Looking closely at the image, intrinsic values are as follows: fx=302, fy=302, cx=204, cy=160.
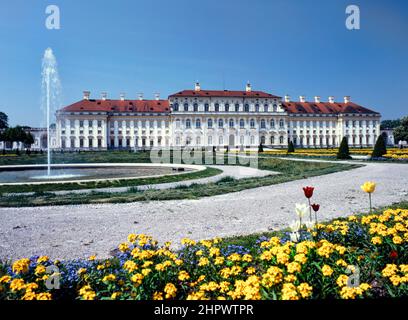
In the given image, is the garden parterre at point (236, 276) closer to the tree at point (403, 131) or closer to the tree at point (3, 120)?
the tree at point (403, 131)

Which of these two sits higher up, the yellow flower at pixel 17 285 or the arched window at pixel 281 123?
the arched window at pixel 281 123

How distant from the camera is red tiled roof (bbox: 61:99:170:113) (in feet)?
179

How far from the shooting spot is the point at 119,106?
56.9 m

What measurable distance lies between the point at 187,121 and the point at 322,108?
28735 millimetres

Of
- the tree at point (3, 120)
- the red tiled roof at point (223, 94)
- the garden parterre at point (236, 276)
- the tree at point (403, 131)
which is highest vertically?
the red tiled roof at point (223, 94)

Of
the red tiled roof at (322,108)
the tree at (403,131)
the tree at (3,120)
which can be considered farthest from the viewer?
the tree at (3,120)

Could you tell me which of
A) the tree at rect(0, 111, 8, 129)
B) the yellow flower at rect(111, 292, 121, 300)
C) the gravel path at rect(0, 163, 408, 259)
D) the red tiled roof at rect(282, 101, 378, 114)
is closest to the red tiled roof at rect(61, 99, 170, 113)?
the red tiled roof at rect(282, 101, 378, 114)

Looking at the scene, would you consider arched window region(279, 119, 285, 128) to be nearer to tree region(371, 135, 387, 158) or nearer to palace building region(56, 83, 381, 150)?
palace building region(56, 83, 381, 150)

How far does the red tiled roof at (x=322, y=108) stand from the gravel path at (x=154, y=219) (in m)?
55.3

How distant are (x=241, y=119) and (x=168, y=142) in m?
14.5

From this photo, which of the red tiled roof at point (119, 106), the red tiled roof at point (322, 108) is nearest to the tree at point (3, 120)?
the red tiled roof at point (119, 106)

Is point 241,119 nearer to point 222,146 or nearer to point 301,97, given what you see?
point 222,146

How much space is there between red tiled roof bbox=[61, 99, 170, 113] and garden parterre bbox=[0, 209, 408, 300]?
55.1m

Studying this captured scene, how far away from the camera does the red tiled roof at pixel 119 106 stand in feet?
179
